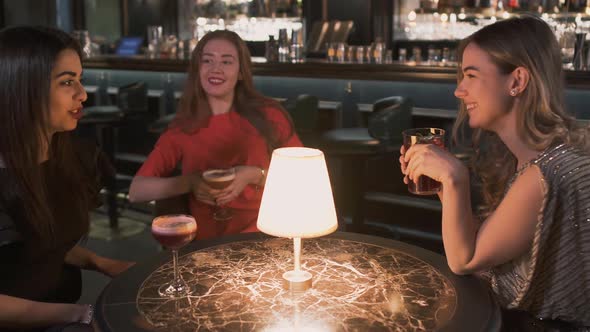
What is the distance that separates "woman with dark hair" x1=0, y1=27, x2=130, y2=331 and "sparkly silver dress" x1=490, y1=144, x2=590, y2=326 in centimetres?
117

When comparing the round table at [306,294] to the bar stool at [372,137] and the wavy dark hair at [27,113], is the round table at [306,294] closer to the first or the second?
the wavy dark hair at [27,113]

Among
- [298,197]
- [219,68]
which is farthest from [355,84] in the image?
[298,197]

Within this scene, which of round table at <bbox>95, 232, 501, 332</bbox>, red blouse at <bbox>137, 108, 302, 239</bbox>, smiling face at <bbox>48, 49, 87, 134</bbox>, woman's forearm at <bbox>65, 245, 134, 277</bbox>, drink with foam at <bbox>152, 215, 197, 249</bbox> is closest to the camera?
round table at <bbox>95, 232, 501, 332</bbox>

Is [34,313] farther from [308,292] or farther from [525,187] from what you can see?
[525,187]

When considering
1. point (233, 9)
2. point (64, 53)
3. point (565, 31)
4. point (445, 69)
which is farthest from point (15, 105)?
point (233, 9)

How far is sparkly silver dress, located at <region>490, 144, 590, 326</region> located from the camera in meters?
1.67

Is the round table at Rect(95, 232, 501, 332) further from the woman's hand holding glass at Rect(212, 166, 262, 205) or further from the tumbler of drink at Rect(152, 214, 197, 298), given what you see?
the woman's hand holding glass at Rect(212, 166, 262, 205)

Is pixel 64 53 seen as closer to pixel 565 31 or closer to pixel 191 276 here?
pixel 191 276

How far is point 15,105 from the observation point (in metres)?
1.93

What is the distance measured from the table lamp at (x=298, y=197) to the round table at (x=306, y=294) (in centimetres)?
18

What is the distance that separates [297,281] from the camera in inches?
65.1

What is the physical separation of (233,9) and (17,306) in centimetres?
593

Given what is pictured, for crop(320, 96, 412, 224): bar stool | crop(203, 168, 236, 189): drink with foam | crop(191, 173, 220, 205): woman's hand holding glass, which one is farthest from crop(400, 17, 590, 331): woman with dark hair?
crop(320, 96, 412, 224): bar stool

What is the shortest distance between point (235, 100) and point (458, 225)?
55.8 inches
